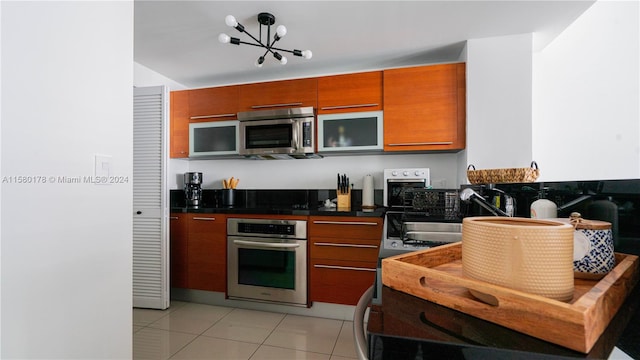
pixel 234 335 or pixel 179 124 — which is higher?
pixel 179 124

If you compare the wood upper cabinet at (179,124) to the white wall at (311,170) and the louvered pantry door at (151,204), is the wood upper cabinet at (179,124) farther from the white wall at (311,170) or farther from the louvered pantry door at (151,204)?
the louvered pantry door at (151,204)

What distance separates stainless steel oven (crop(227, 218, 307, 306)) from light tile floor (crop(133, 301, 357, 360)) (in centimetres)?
19

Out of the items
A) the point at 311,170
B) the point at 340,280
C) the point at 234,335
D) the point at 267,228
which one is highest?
the point at 311,170

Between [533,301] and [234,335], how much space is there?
2.32 m

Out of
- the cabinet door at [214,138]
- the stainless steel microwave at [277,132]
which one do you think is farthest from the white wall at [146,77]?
the stainless steel microwave at [277,132]

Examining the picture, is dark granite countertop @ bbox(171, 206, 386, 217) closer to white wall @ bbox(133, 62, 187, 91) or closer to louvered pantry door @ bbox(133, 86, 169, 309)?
louvered pantry door @ bbox(133, 86, 169, 309)

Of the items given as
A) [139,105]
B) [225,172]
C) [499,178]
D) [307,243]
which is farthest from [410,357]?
[225,172]

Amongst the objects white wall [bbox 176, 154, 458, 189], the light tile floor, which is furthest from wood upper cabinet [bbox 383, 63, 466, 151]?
the light tile floor

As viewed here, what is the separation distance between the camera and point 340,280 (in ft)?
8.07

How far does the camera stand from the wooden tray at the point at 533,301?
331 millimetres

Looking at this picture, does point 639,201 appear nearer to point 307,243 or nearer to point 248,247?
point 307,243

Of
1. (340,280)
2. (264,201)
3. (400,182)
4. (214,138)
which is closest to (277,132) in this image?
(214,138)

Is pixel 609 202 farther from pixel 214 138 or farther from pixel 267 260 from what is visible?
pixel 214 138

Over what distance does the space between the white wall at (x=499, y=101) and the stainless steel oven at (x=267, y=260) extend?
1.67 meters
